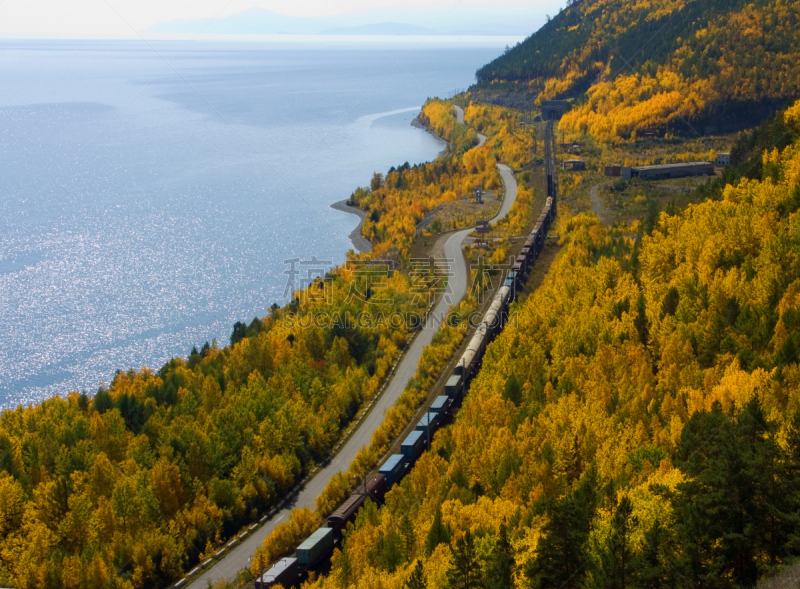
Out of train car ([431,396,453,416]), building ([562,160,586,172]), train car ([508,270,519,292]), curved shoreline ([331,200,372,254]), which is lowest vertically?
train car ([431,396,453,416])

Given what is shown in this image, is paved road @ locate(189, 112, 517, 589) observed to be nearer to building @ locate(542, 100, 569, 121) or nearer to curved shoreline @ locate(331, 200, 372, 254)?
curved shoreline @ locate(331, 200, 372, 254)

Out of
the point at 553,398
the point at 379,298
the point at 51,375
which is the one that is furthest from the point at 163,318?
the point at 553,398

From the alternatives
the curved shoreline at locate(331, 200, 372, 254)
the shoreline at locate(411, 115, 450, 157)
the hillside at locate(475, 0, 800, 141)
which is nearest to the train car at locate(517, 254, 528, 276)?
the curved shoreline at locate(331, 200, 372, 254)

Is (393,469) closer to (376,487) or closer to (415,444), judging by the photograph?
(376,487)

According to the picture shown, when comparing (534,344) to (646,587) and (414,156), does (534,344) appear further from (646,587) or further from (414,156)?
(414,156)

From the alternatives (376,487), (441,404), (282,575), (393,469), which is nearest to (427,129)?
(441,404)

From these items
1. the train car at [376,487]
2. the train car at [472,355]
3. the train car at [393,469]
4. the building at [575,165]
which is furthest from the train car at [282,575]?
the building at [575,165]

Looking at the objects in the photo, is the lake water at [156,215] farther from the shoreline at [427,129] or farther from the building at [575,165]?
the building at [575,165]
